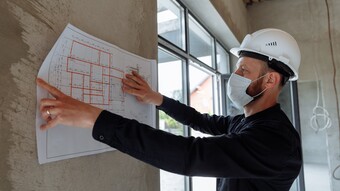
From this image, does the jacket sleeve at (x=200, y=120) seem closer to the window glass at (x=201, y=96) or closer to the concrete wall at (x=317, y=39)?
the window glass at (x=201, y=96)

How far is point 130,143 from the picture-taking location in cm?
74

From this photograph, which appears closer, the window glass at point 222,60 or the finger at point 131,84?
the finger at point 131,84

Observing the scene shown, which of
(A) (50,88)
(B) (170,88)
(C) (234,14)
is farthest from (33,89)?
(C) (234,14)

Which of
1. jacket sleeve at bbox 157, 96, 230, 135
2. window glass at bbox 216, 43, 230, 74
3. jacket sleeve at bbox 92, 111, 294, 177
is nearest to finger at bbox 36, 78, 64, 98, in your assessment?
jacket sleeve at bbox 92, 111, 294, 177

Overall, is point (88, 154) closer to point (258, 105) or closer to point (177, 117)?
point (177, 117)

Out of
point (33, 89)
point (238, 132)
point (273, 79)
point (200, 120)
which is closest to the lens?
point (33, 89)

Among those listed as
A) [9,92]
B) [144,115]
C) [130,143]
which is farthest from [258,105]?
[9,92]

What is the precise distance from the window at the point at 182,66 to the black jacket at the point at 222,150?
2.89 ft

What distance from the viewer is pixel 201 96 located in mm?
3133

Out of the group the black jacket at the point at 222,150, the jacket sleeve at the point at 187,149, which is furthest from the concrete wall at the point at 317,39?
the jacket sleeve at the point at 187,149

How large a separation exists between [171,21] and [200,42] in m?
1.00

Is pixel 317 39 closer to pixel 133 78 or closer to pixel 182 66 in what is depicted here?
pixel 182 66

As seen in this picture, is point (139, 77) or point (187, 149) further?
point (139, 77)

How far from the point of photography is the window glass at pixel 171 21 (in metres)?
2.02
